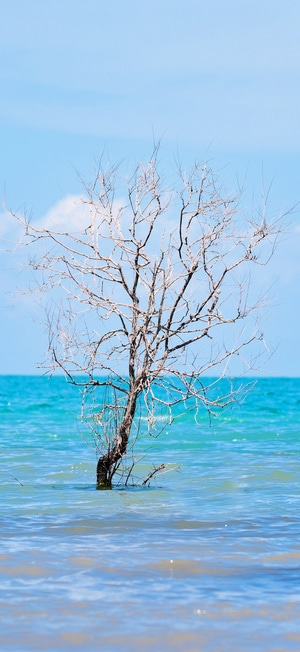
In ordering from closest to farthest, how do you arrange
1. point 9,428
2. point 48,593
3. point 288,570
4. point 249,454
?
1. point 48,593
2. point 288,570
3. point 249,454
4. point 9,428

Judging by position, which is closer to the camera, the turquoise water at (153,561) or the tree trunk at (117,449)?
the turquoise water at (153,561)

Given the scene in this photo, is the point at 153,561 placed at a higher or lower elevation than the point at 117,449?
lower

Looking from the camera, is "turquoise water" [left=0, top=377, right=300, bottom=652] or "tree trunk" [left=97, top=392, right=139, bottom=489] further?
"tree trunk" [left=97, top=392, right=139, bottom=489]

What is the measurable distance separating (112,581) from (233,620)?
5.46ft

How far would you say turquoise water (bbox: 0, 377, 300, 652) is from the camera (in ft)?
23.6

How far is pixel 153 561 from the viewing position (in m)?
9.63

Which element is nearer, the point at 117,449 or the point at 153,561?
the point at 153,561

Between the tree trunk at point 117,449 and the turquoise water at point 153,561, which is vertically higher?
the tree trunk at point 117,449

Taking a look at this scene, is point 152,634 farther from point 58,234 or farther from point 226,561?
point 58,234

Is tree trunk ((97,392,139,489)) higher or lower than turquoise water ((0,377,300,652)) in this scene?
higher

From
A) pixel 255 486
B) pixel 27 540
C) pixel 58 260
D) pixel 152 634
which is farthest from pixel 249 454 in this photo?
pixel 152 634

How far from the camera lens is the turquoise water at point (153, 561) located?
7.18 metres

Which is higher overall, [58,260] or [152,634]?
[58,260]

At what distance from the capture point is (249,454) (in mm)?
24547
